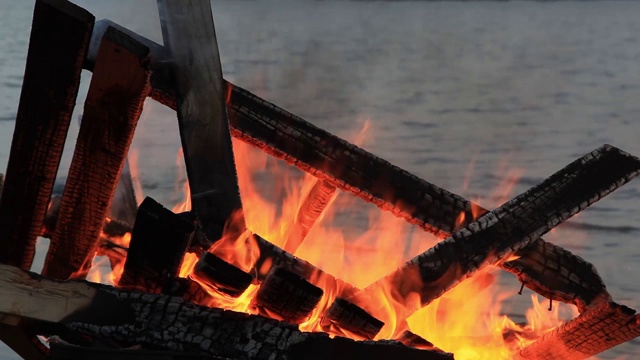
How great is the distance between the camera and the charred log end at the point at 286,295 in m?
1.12

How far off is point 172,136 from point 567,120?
4.38 ft

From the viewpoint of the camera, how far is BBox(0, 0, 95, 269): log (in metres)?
1.07

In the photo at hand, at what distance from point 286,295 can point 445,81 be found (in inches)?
63.4

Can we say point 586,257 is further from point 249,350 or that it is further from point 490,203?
point 249,350

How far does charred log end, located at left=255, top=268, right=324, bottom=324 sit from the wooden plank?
18 centimetres

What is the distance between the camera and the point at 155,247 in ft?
3.74

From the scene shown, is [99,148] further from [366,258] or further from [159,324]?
[366,258]

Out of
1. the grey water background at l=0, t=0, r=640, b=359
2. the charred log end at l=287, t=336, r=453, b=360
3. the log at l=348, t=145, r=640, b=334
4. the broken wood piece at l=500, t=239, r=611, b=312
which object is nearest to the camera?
the charred log end at l=287, t=336, r=453, b=360

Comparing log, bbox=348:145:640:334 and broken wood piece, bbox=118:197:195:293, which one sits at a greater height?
log, bbox=348:145:640:334

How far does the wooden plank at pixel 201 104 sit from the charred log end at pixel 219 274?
0.15m

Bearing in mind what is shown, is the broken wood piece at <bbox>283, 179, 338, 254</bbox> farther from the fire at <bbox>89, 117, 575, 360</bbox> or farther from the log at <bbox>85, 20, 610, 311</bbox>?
the log at <bbox>85, 20, 610, 311</bbox>

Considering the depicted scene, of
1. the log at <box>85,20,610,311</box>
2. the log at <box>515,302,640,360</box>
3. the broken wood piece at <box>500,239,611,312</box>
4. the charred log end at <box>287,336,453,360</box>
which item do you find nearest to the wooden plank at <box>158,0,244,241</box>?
the log at <box>85,20,610,311</box>

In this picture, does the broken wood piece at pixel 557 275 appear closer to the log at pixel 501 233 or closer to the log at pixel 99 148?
the log at pixel 501 233

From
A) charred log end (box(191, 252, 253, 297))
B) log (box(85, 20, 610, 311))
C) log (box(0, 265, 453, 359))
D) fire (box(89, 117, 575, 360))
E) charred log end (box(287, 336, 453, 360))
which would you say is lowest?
log (box(0, 265, 453, 359))
